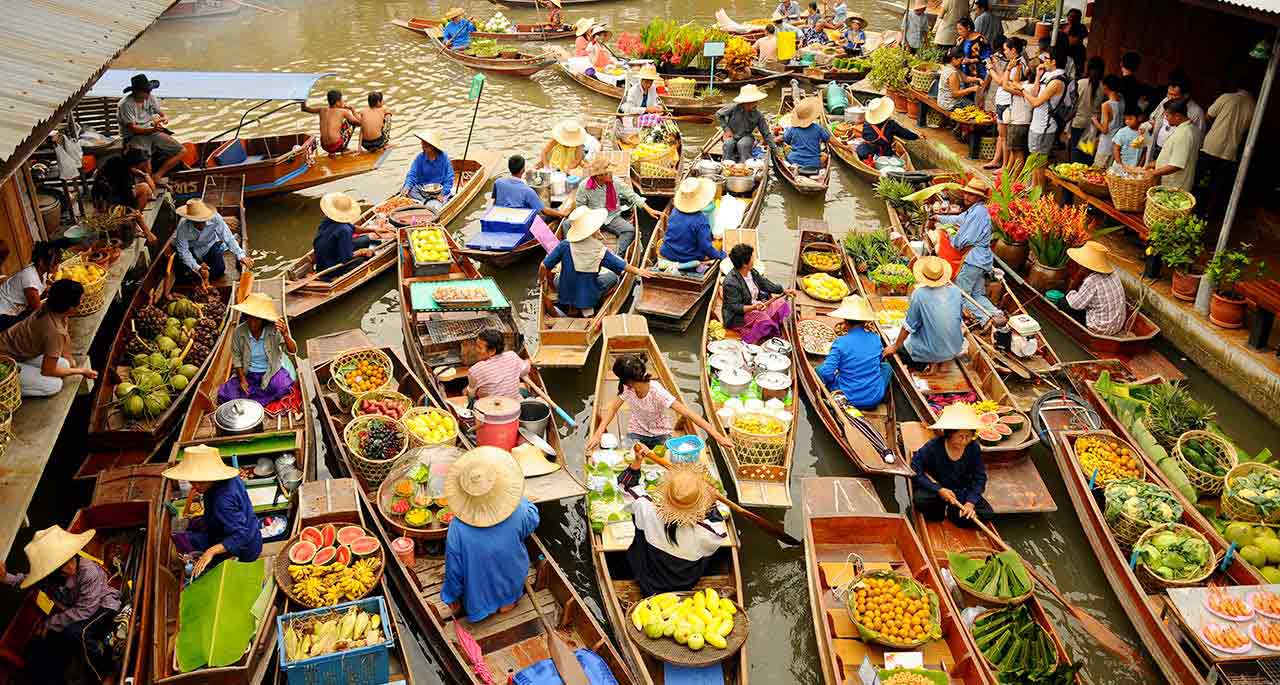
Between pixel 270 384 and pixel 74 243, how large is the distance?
373 centimetres

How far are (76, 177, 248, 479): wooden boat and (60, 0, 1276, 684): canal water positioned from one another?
1.37m

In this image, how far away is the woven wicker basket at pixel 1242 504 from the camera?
7.70m

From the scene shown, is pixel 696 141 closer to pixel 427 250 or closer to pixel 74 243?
pixel 427 250

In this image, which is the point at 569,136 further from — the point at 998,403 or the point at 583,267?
the point at 998,403

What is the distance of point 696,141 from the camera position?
18.6 meters

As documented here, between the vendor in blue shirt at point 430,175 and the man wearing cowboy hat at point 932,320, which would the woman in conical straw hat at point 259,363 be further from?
the man wearing cowboy hat at point 932,320

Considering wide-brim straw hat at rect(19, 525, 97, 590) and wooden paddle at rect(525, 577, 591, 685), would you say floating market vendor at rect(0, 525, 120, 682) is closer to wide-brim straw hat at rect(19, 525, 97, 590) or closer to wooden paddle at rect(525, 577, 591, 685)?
wide-brim straw hat at rect(19, 525, 97, 590)

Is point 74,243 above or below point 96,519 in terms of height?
above

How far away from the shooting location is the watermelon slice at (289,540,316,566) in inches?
275

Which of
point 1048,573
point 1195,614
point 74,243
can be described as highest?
point 74,243

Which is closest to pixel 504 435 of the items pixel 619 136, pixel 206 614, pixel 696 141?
pixel 206 614

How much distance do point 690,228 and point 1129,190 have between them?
214 inches

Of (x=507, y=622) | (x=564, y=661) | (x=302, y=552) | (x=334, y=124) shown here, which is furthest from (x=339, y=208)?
(x=564, y=661)

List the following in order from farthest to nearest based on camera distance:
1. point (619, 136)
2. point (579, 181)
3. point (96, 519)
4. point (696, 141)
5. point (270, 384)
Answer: point (696, 141) → point (619, 136) → point (579, 181) → point (270, 384) → point (96, 519)
